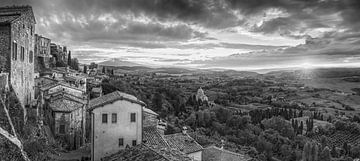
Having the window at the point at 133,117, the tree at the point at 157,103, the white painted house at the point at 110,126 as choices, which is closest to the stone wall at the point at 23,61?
the white painted house at the point at 110,126

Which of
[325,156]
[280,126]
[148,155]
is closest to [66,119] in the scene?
[148,155]

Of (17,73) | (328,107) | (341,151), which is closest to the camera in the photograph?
(17,73)

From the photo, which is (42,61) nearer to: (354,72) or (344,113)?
(344,113)

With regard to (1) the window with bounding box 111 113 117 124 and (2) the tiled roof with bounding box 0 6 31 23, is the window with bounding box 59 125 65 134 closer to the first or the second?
(1) the window with bounding box 111 113 117 124

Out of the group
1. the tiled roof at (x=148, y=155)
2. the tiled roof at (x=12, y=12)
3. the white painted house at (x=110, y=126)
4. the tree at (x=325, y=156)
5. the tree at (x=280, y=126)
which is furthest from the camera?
the tree at (x=280, y=126)

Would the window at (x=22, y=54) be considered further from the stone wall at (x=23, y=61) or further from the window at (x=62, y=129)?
the window at (x=62, y=129)

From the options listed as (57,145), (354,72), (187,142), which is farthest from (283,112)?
(57,145)
